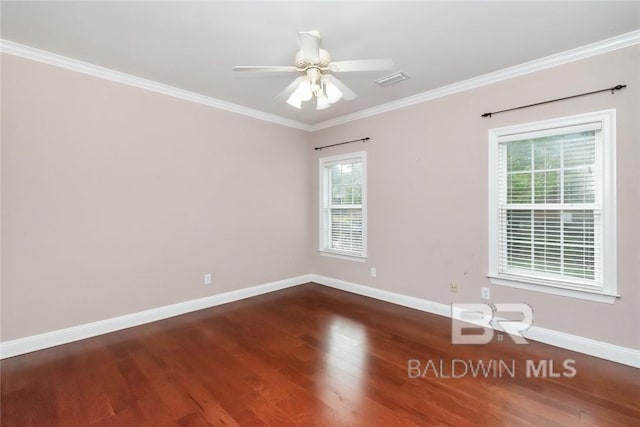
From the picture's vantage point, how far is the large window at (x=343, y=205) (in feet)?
14.5

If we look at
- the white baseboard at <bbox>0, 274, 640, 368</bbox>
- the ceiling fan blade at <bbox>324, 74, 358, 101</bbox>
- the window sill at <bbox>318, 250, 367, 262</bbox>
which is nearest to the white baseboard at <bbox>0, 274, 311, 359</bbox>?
the white baseboard at <bbox>0, 274, 640, 368</bbox>

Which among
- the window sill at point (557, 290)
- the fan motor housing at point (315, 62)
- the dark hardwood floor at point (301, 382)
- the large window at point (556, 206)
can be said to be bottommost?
the dark hardwood floor at point (301, 382)

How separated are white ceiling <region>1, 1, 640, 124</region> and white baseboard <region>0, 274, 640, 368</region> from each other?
2552 millimetres

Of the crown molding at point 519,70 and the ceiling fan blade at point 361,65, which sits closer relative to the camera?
the ceiling fan blade at point 361,65

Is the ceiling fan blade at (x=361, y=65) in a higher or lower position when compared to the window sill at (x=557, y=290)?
higher

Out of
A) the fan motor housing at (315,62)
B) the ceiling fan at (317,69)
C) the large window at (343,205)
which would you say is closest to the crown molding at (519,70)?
the large window at (343,205)

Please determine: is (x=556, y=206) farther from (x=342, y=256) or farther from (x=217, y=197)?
(x=217, y=197)

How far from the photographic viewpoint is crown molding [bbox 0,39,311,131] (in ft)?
8.43

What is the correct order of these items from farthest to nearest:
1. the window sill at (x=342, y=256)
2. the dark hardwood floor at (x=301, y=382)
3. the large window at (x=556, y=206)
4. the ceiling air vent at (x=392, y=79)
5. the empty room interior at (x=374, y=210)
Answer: the window sill at (x=342, y=256) → the ceiling air vent at (x=392, y=79) → the large window at (x=556, y=206) → the empty room interior at (x=374, y=210) → the dark hardwood floor at (x=301, y=382)

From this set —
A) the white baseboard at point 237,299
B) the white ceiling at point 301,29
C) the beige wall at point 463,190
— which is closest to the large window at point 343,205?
the beige wall at point 463,190

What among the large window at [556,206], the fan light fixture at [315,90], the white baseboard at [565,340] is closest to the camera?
the fan light fixture at [315,90]

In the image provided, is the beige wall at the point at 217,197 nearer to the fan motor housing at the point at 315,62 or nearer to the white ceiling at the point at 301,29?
the white ceiling at the point at 301,29

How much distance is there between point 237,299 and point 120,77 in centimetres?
294

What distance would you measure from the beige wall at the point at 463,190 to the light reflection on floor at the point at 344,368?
1.16m
